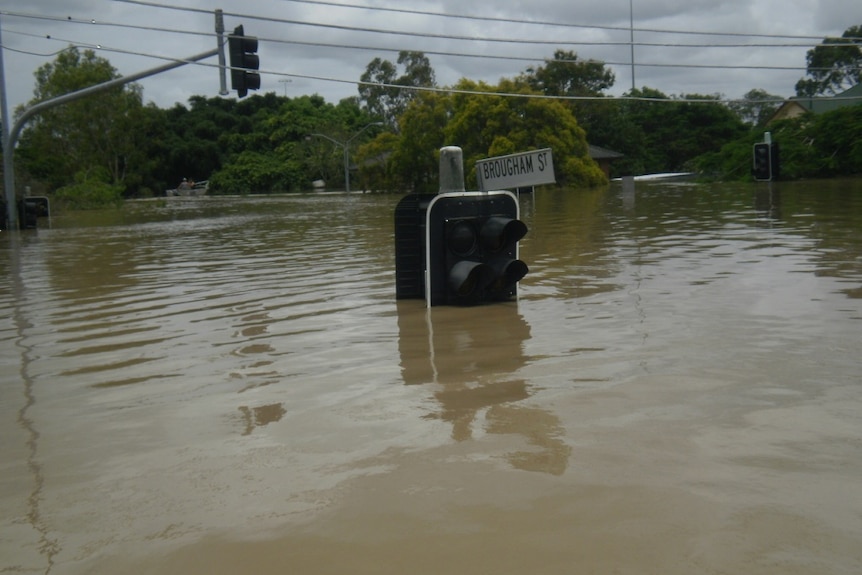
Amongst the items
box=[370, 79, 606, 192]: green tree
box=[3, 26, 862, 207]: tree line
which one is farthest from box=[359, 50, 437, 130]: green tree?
box=[370, 79, 606, 192]: green tree

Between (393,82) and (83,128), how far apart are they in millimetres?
29218

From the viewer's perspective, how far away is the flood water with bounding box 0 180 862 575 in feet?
13.9

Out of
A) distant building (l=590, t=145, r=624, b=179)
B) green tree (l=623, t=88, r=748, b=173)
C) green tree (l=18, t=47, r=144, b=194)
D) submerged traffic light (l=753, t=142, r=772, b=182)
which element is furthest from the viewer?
green tree (l=18, t=47, r=144, b=194)

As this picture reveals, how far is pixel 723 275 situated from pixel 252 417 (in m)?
7.76

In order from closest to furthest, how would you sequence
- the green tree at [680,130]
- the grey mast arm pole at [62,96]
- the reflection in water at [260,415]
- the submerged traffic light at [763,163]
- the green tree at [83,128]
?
the reflection in water at [260,415] → the submerged traffic light at [763,163] → the grey mast arm pole at [62,96] → the green tree at [680,130] → the green tree at [83,128]

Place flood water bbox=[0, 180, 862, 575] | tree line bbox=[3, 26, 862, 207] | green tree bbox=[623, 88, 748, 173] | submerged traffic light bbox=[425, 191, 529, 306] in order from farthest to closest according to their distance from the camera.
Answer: green tree bbox=[623, 88, 748, 173]
tree line bbox=[3, 26, 862, 207]
submerged traffic light bbox=[425, 191, 529, 306]
flood water bbox=[0, 180, 862, 575]

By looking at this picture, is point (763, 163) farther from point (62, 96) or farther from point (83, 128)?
point (83, 128)

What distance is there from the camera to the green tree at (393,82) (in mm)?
99875

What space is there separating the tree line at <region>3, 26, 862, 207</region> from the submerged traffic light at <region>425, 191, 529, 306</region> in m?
38.8

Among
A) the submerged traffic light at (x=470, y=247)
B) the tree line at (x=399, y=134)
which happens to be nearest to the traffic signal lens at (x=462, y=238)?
the submerged traffic light at (x=470, y=247)

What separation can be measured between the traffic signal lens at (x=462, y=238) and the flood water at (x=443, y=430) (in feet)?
2.25

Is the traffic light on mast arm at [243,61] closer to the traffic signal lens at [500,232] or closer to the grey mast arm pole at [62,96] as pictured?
the grey mast arm pole at [62,96]

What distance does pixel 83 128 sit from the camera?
9200 centimetres

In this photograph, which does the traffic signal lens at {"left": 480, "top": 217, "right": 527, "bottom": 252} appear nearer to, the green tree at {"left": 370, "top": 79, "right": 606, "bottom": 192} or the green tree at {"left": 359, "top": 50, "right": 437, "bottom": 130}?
the green tree at {"left": 370, "top": 79, "right": 606, "bottom": 192}
